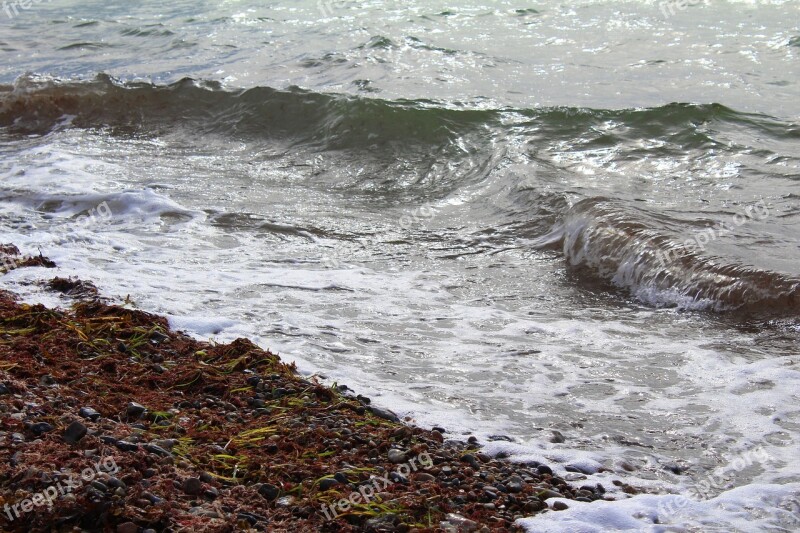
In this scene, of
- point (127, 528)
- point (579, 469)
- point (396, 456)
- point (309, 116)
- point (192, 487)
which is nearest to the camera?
point (127, 528)

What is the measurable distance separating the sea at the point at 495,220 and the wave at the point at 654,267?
0.08ft

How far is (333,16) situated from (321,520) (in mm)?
18411

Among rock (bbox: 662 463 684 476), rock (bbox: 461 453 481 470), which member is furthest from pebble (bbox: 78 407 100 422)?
rock (bbox: 662 463 684 476)

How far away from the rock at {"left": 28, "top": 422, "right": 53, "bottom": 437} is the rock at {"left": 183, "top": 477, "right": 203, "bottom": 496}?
80 centimetres

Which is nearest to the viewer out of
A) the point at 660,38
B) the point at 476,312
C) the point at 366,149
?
the point at 476,312

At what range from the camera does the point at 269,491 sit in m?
3.58

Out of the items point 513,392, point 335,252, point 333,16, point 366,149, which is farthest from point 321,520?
point 333,16

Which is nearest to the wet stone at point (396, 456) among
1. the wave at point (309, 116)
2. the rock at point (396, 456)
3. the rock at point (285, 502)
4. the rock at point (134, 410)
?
the rock at point (396, 456)

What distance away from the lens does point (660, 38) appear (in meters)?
15.8

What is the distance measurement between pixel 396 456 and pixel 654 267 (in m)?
3.87

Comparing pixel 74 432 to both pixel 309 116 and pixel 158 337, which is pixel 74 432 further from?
pixel 309 116

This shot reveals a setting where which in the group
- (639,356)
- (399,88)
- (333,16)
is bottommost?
(639,356)

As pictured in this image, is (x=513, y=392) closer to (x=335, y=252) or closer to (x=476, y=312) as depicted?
(x=476, y=312)

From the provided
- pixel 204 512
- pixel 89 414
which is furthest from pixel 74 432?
pixel 204 512
